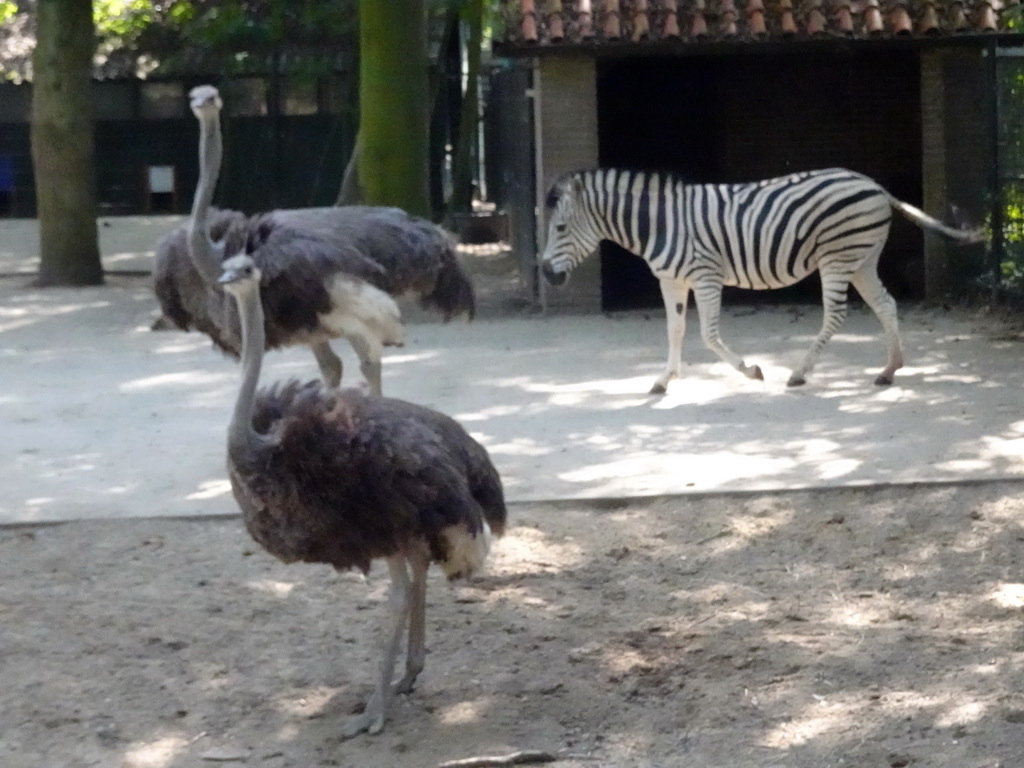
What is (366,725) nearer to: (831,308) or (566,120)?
(831,308)

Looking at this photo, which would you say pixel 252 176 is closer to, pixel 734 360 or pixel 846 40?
pixel 846 40

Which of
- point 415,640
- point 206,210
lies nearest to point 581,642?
point 415,640

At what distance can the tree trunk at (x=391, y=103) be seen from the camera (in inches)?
544

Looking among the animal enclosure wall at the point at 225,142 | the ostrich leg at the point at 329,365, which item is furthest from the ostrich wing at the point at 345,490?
the animal enclosure wall at the point at 225,142

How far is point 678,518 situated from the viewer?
24.1 ft

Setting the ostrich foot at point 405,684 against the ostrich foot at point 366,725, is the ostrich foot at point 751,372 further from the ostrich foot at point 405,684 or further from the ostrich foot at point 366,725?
the ostrich foot at point 366,725

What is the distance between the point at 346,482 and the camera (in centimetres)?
495

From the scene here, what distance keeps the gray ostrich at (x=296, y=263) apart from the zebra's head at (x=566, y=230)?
1.91 m

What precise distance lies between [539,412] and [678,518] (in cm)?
242

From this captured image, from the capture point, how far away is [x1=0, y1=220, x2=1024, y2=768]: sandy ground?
525 centimetres

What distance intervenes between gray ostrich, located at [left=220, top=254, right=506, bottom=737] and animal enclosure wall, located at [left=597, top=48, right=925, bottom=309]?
412 inches

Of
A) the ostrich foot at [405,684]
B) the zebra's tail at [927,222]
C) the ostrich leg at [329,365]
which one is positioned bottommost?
the ostrich foot at [405,684]

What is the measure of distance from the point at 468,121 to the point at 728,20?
23.3ft

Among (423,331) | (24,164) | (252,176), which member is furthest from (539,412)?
(24,164)
